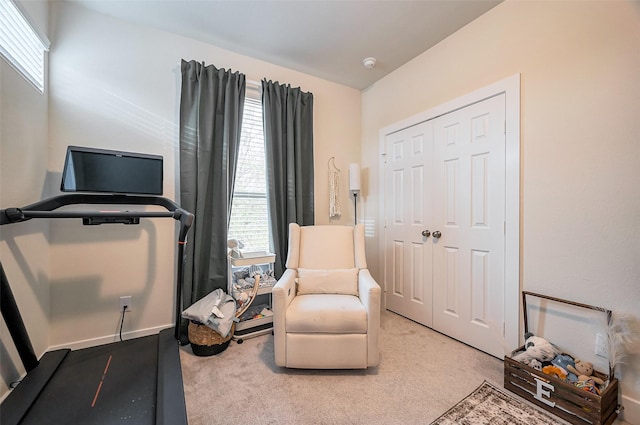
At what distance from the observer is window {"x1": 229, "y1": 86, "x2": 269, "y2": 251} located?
2.57m

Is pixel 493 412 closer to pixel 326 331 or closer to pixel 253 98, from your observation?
pixel 326 331

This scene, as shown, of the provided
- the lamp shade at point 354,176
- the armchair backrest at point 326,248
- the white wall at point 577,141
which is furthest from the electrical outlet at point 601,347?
the lamp shade at point 354,176

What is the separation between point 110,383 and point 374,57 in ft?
11.0

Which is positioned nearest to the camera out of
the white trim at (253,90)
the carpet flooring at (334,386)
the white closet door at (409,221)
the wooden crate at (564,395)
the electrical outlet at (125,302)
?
the wooden crate at (564,395)

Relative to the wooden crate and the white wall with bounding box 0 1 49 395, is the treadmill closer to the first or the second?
the white wall with bounding box 0 1 49 395

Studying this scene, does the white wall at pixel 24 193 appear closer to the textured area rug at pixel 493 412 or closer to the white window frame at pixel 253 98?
the white window frame at pixel 253 98

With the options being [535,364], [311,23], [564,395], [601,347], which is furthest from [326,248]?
[311,23]

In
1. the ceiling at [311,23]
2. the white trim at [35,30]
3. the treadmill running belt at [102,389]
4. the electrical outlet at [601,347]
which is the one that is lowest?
the treadmill running belt at [102,389]

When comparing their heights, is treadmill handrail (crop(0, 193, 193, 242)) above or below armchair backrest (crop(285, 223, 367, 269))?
above

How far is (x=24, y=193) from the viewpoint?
5.24 ft

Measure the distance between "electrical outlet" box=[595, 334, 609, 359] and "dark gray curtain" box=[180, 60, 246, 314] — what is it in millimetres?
2616

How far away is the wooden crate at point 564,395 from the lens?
1.25 m

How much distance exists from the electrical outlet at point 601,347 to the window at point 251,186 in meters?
2.51

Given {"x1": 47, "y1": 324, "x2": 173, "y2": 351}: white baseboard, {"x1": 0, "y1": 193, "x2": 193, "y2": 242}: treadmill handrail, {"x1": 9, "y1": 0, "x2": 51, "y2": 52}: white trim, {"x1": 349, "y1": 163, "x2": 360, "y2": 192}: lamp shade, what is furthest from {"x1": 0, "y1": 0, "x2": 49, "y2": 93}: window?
{"x1": 349, "y1": 163, "x2": 360, "y2": 192}: lamp shade
